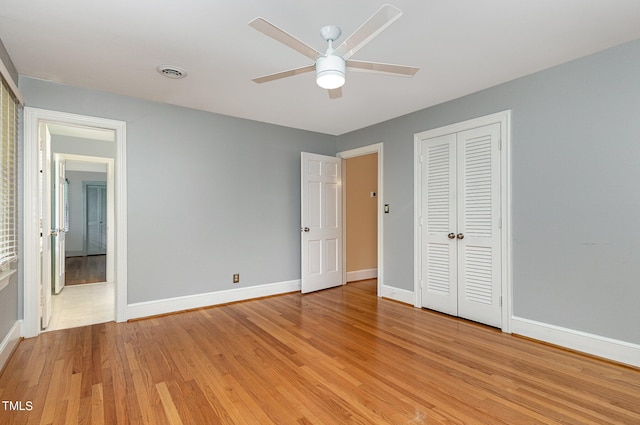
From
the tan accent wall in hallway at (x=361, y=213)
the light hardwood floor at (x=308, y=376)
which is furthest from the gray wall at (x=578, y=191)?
the tan accent wall in hallway at (x=361, y=213)

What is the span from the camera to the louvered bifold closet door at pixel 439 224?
12.3 feet

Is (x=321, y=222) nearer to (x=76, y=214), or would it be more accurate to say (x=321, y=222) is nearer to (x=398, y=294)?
(x=398, y=294)

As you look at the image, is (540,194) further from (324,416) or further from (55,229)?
(55,229)

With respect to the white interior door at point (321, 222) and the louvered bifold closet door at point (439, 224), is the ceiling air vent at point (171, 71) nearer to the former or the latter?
the white interior door at point (321, 222)

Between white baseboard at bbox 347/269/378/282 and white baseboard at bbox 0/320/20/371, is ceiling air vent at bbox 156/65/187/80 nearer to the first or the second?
white baseboard at bbox 0/320/20/371

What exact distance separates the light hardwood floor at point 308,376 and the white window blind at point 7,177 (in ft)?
2.98

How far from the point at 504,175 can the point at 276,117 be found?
2.84m

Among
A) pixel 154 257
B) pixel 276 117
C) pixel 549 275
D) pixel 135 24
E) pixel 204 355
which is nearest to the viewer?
pixel 135 24

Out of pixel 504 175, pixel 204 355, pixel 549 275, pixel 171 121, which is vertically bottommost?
pixel 204 355

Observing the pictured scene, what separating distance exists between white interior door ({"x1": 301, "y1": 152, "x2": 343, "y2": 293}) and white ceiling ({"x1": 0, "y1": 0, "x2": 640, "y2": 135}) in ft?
4.89

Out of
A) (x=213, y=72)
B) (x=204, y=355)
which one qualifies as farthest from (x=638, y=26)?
(x=204, y=355)

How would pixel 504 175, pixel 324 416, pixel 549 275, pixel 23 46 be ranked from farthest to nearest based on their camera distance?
pixel 504 175, pixel 549 275, pixel 23 46, pixel 324 416

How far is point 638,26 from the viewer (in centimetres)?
230

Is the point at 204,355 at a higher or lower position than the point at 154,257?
lower
